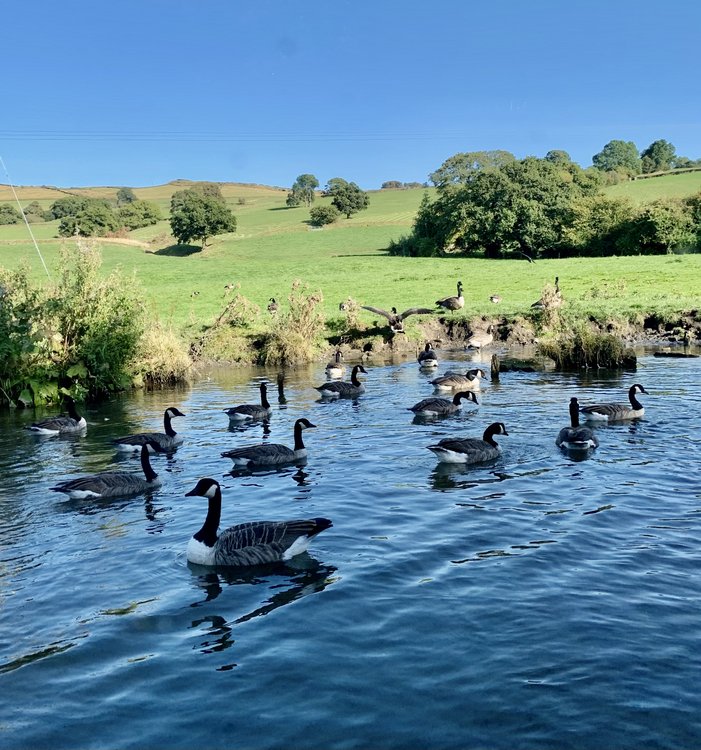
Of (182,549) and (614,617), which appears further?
(182,549)

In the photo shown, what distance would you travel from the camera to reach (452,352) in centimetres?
4456

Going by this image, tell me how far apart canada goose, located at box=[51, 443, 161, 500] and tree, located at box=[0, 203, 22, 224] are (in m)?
143

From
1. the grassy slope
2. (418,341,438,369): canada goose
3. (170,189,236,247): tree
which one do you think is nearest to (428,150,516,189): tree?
the grassy slope

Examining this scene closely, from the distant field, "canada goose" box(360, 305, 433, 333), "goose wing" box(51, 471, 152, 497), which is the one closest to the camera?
"goose wing" box(51, 471, 152, 497)

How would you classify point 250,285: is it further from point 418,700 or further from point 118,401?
point 418,700

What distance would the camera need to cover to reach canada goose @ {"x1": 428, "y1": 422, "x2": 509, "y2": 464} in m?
19.0

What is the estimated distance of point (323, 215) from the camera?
13575 cm

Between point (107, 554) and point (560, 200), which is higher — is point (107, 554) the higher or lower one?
the lower one

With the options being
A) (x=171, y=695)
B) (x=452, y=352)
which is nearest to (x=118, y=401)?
(x=452, y=352)

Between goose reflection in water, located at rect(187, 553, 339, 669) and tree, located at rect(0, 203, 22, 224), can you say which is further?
tree, located at rect(0, 203, 22, 224)

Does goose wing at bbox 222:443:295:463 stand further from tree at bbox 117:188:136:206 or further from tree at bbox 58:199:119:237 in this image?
tree at bbox 117:188:136:206

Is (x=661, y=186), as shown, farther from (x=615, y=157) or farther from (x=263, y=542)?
(x=263, y=542)

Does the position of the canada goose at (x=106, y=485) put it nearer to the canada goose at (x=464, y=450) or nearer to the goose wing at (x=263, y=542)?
the goose wing at (x=263, y=542)

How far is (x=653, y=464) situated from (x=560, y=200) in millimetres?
72113
